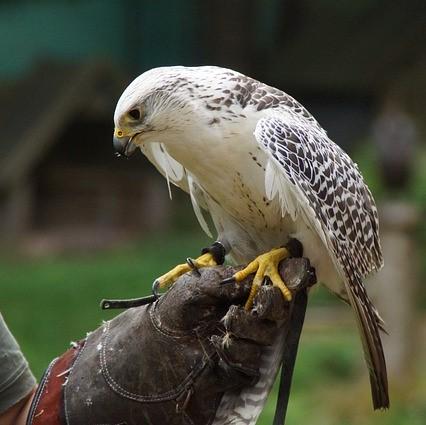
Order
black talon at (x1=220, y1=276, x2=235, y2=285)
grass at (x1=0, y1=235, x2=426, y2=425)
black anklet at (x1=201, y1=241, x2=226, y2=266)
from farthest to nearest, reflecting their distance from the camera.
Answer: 1. grass at (x1=0, y1=235, x2=426, y2=425)
2. black anklet at (x1=201, y1=241, x2=226, y2=266)
3. black talon at (x1=220, y1=276, x2=235, y2=285)

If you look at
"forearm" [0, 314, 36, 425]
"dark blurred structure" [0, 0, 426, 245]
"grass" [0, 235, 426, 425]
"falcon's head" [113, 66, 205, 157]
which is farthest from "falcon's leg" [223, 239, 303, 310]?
"dark blurred structure" [0, 0, 426, 245]

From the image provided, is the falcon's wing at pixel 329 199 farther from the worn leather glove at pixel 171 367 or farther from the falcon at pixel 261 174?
the worn leather glove at pixel 171 367

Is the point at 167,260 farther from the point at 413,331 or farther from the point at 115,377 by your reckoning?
the point at 115,377

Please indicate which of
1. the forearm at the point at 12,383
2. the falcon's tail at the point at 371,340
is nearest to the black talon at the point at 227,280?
the falcon's tail at the point at 371,340

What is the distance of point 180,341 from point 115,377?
0.21 meters

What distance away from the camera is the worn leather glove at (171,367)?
9.55 ft

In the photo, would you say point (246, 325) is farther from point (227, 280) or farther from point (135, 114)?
point (135, 114)

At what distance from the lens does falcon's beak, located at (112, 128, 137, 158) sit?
306cm

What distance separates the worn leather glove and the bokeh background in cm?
309

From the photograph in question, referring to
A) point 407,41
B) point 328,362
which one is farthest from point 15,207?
point 407,41

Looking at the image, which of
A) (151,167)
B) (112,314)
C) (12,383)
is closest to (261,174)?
(12,383)

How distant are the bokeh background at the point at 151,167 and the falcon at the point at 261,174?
9.78 feet

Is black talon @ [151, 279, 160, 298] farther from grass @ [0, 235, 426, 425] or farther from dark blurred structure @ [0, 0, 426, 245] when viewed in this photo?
dark blurred structure @ [0, 0, 426, 245]

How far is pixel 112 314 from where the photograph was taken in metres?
7.52
